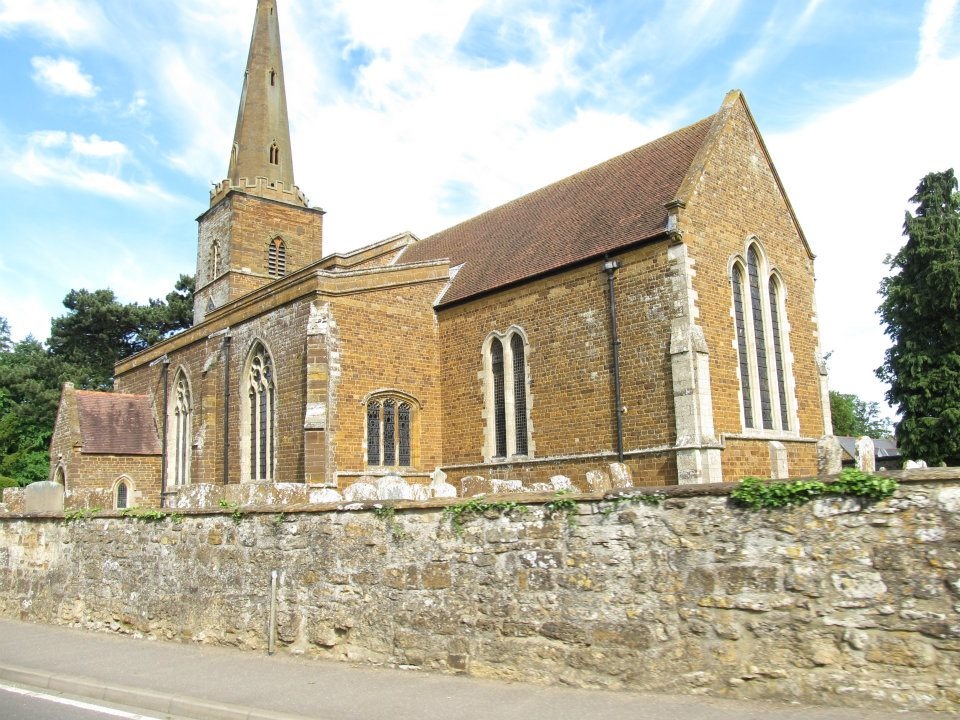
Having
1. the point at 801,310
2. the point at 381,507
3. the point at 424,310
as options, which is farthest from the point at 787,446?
the point at 381,507

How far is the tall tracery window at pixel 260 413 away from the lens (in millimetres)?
22766

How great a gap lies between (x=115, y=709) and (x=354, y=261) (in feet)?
74.3

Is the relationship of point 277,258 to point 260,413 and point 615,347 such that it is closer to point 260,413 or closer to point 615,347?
point 260,413

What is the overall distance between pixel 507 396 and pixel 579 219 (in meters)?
5.21

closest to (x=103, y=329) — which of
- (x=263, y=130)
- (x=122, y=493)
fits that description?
(x=263, y=130)

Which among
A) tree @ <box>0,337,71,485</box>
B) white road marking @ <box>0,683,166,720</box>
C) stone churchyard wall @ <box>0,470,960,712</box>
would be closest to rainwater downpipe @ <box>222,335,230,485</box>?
stone churchyard wall @ <box>0,470,960,712</box>

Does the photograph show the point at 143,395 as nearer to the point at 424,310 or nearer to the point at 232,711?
the point at 424,310

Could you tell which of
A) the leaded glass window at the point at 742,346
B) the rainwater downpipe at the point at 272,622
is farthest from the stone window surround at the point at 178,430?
the rainwater downpipe at the point at 272,622

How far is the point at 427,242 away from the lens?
29.7 metres

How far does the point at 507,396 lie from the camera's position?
2041 centimetres

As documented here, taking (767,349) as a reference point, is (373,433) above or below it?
below

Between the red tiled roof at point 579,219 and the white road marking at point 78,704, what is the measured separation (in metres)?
13.6

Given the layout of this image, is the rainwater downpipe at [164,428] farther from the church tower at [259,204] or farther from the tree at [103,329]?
the tree at [103,329]

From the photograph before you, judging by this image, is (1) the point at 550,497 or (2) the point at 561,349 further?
(2) the point at 561,349
